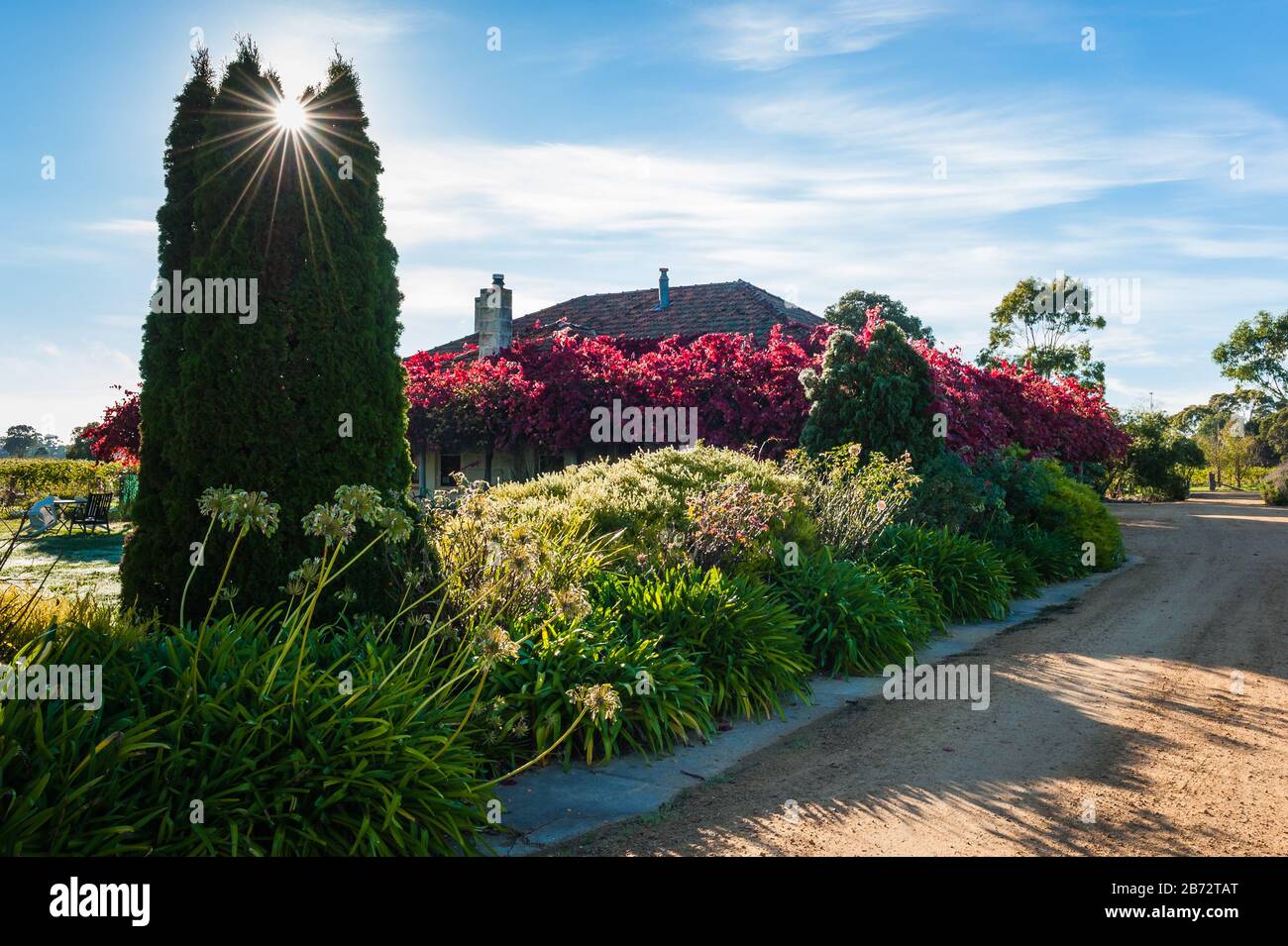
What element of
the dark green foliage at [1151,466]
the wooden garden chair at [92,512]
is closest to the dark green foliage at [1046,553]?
the wooden garden chair at [92,512]

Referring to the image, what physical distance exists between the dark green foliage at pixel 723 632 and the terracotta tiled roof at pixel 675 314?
597 inches

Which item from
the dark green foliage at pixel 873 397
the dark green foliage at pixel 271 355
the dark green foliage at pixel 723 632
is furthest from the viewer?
the dark green foliage at pixel 873 397

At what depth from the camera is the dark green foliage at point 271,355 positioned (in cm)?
602

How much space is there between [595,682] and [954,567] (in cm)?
626

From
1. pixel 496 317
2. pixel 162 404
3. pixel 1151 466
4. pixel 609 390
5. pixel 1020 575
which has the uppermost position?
pixel 496 317

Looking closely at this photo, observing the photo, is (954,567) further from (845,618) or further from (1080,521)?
(1080,521)

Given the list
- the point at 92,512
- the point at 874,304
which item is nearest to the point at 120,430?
the point at 92,512

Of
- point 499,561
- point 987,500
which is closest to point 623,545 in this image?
point 499,561

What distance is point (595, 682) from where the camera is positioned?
18.4 ft

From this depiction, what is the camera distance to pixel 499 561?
609 cm

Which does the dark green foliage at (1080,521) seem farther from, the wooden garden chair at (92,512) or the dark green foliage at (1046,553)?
the wooden garden chair at (92,512)
